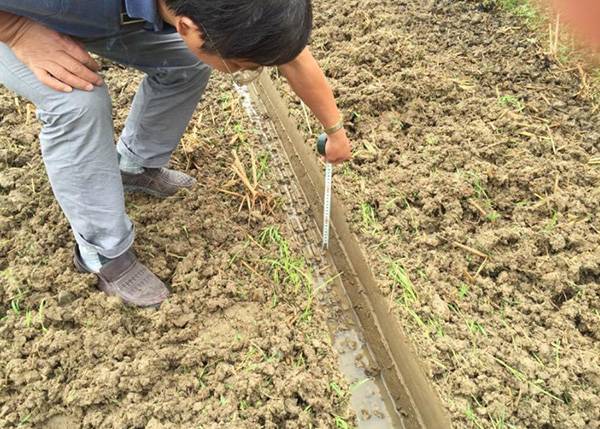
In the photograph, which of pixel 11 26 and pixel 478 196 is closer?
pixel 11 26

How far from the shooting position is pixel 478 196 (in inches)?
103

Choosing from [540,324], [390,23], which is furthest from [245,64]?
[390,23]

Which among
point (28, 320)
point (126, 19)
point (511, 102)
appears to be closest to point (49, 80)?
point (126, 19)

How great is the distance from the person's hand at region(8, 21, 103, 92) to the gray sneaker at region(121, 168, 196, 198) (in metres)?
0.79

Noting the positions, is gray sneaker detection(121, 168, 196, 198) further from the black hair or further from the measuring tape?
the black hair

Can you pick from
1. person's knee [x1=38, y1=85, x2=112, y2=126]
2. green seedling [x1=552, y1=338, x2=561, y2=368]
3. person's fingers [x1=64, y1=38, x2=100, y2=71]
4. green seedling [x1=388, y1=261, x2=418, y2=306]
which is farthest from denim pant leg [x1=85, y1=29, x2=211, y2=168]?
green seedling [x1=552, y1=338, x2=561, y2=368]

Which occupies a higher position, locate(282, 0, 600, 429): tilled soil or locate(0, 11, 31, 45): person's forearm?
locate(0, 11, 31, 45): person's forearm

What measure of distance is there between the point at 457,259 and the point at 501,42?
1.70 meters

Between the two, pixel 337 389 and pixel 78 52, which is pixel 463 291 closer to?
pixel 337 389

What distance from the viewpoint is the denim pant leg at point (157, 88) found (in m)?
2.01

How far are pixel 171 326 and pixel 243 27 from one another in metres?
1.26

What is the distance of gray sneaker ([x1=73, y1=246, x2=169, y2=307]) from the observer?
7.02 ft

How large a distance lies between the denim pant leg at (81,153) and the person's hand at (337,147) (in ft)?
2.74

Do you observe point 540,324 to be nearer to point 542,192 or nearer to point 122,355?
point 542,192
